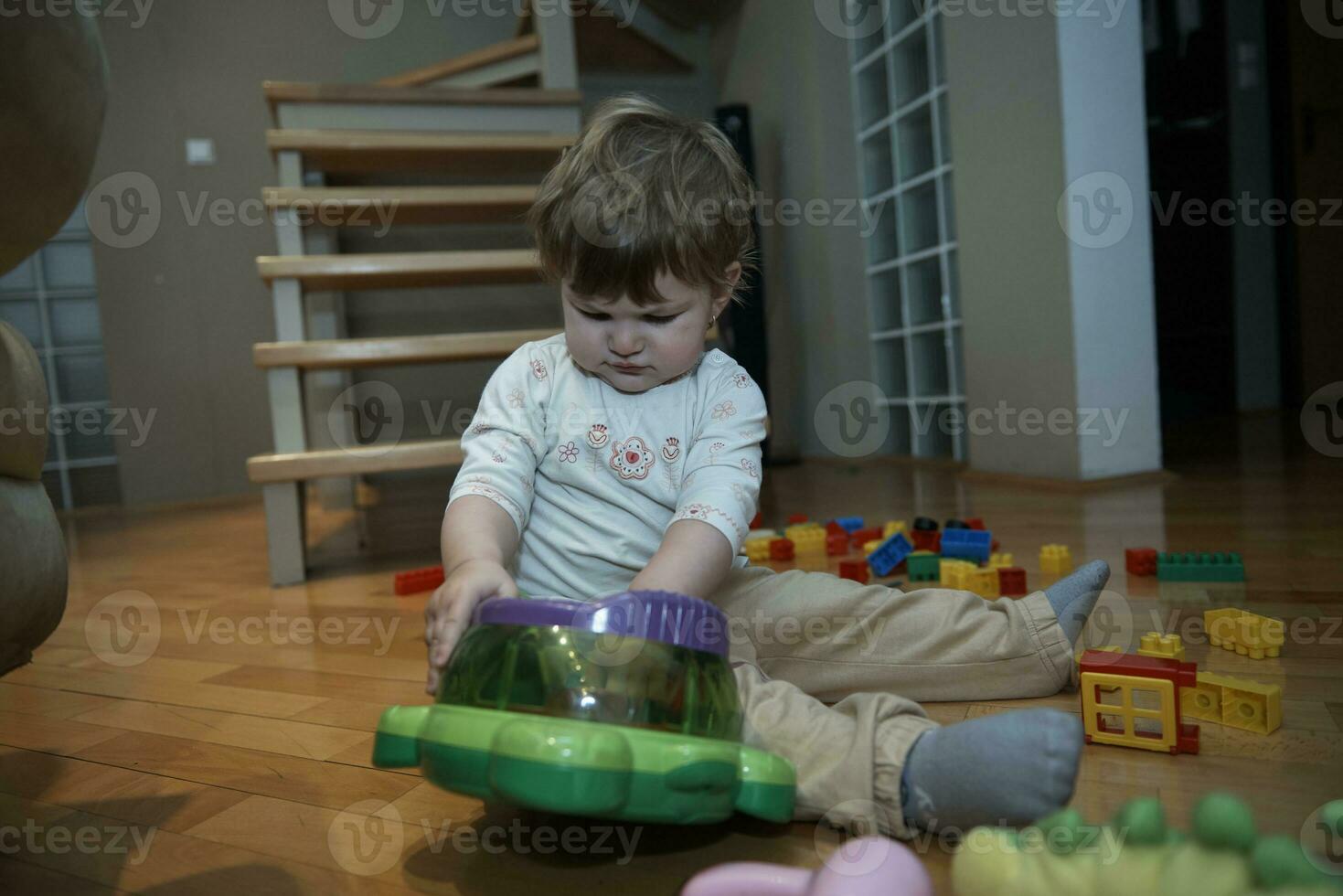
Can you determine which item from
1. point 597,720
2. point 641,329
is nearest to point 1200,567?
point 641,329

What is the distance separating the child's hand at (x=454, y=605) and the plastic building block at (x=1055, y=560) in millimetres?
863

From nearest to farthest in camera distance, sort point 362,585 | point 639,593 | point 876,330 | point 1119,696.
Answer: point 639,593
point 1119,696
point 362,585
point 876,330

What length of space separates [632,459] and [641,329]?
122 mm

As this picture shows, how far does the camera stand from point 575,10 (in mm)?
3178

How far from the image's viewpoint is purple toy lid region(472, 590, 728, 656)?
521 mm

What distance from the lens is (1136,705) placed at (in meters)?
0.70

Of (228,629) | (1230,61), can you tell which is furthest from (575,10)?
(228,629)

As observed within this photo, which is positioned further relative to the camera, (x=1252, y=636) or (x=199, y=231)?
(x=199, y=231)

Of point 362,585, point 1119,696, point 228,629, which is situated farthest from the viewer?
point 362,585

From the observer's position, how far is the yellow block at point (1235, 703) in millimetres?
666

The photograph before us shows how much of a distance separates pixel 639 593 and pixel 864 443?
8.50ft

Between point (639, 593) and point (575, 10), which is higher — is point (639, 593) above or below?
below

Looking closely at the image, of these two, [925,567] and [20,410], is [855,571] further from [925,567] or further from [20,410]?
[20,410]

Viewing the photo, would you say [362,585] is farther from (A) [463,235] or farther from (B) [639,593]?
(A) [463,235]
